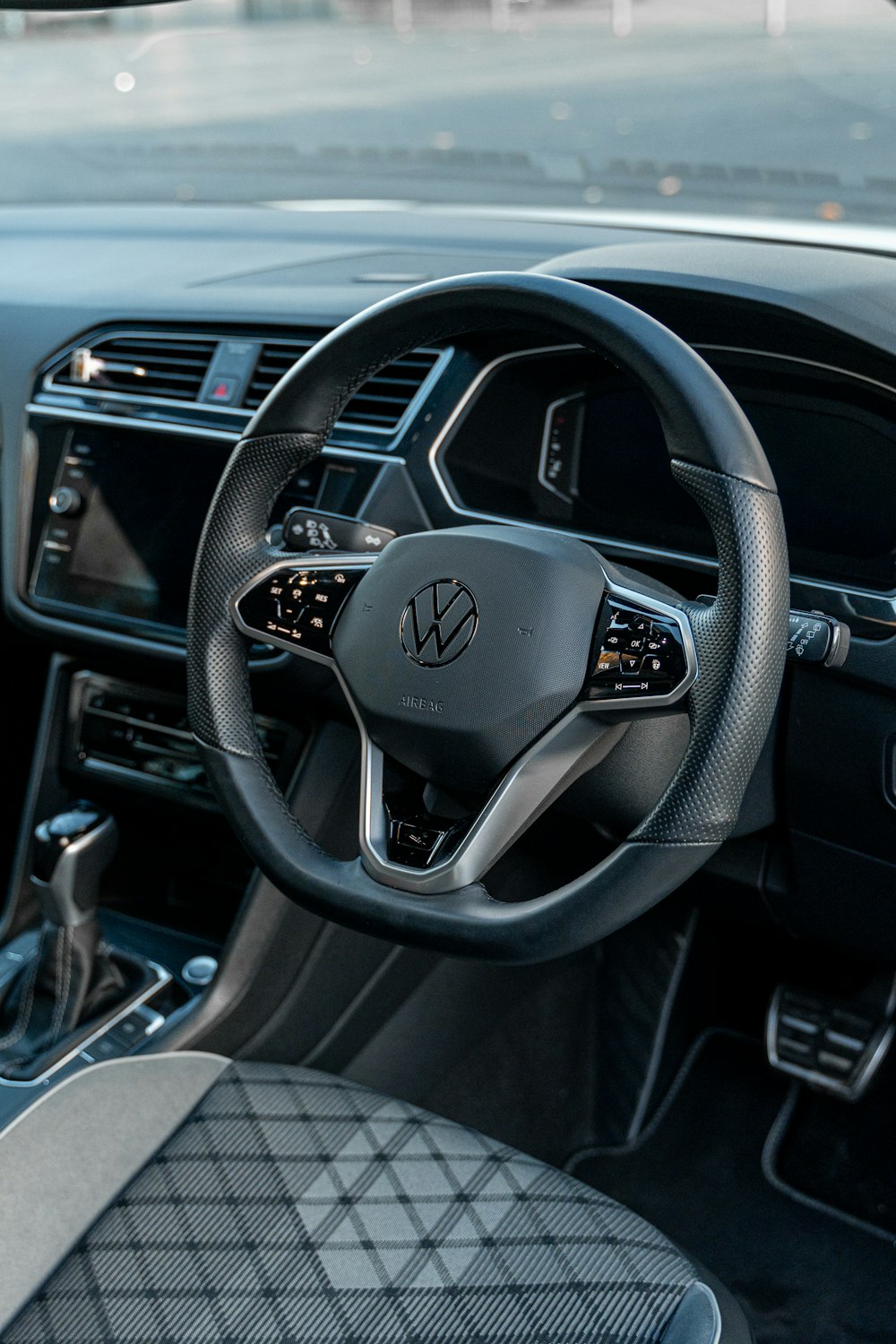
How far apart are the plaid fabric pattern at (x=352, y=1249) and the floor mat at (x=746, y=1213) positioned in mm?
561

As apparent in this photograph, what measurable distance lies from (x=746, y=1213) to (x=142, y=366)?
1.56m

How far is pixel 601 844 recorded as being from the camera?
1768 millimetres

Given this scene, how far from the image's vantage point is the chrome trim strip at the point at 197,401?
1607 millimetres

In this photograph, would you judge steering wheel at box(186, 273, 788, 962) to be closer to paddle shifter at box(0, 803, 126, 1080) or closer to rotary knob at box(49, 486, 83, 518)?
paddle shifter at box(0, 803, 126, 1080)

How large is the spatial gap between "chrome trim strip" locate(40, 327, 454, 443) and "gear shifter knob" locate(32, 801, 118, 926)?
1.93ft

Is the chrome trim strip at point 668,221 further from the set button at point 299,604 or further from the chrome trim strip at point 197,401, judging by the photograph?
the set button at point 299,604

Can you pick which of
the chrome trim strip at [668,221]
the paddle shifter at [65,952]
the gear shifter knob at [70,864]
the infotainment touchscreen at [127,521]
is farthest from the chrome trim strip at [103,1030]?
the chrome trim strip at [668,221]

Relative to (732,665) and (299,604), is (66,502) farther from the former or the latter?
(732,665)

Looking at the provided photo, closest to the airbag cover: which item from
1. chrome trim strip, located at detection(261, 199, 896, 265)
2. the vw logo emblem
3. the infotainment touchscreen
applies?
the vw logo emblem

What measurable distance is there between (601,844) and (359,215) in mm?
1232

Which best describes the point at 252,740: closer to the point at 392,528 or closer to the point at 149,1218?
the point at 392,528

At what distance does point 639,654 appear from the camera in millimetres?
1113

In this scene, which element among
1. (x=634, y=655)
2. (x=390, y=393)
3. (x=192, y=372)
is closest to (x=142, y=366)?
(x=192, y=372)

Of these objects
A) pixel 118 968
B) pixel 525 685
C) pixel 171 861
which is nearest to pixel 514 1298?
pixel 525 685
